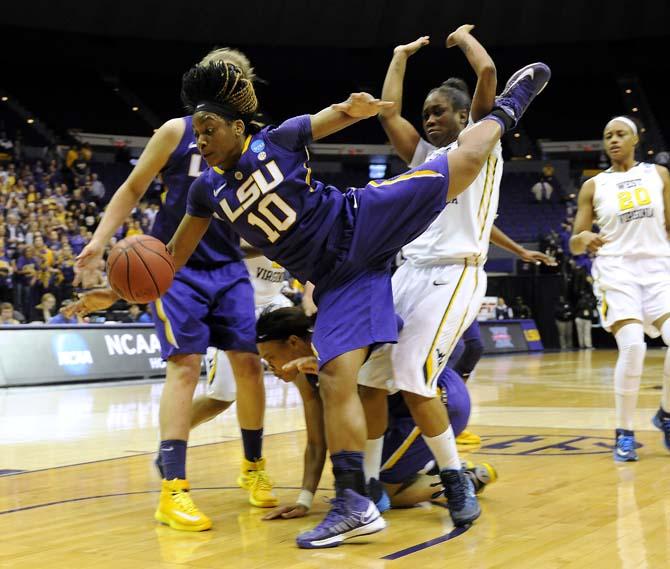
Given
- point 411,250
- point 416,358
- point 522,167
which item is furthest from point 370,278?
point 522,167

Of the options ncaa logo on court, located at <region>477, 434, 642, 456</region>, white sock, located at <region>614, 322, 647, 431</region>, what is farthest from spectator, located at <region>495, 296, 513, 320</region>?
white sock, located at <region>614, 322, 647, 431</region>

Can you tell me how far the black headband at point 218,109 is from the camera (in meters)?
3.66

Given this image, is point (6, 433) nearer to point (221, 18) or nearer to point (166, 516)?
point (166, 516)

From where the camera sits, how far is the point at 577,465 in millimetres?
5250

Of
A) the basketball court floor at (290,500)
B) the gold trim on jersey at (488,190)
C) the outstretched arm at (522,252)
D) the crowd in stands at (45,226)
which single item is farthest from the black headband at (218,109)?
the crowd in stands at (45,226)

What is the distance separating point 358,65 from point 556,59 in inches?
234

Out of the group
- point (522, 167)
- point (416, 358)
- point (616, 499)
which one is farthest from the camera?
point (522, 167)

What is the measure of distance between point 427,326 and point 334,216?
67cm

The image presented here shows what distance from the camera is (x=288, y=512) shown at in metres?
3.93

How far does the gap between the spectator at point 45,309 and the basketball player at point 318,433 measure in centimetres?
965

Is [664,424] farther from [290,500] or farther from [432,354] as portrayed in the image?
[290,500]

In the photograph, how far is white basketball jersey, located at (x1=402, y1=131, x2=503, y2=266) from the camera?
13.9 ft

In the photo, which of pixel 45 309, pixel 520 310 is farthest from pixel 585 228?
pixel 520 310

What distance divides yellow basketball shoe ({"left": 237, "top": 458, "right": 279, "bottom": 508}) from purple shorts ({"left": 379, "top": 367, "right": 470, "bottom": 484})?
1.77 ft
